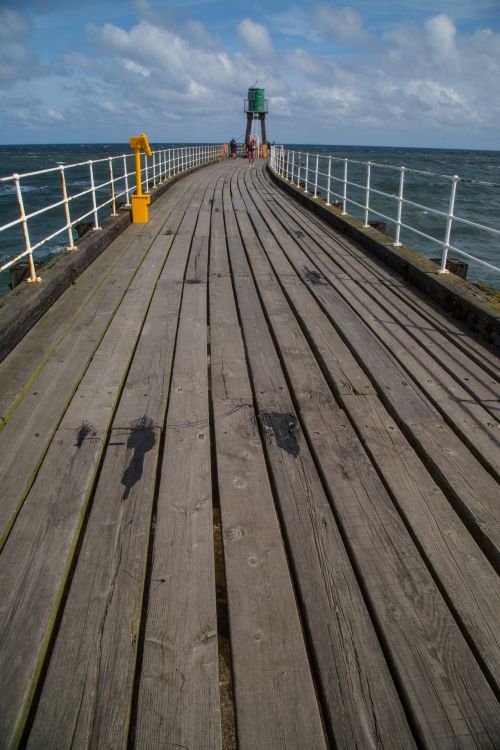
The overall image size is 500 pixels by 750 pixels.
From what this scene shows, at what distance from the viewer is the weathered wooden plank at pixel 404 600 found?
55.9 inches

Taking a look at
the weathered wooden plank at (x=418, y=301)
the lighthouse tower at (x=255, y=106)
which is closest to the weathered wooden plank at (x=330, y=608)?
the weathered wooden plank at (x=418, y=301)

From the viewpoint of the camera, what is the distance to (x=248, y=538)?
6.52 ft

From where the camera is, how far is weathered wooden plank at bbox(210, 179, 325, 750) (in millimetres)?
1388

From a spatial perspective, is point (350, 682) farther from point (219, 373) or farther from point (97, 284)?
point (97, 284)

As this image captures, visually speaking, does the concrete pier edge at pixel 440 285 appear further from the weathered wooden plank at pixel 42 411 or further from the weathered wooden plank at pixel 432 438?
the weathered wooden plank at pixel 42 411

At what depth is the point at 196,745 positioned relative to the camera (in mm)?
1326

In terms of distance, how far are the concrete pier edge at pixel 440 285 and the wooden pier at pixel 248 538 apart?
0.31m

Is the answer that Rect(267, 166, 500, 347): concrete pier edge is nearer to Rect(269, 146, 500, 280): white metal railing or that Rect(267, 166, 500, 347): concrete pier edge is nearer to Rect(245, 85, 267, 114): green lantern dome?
Rect(269, 146, 500, 280): white metal railing

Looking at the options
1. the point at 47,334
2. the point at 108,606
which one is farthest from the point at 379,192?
the point at 108,606

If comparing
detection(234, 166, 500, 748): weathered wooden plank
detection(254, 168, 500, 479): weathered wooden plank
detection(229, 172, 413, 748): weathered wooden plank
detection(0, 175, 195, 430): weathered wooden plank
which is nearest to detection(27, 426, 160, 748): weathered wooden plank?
detection(229, 172, 413, 748): weathered wooden plank

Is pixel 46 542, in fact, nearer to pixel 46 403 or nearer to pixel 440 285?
pixel 46 403

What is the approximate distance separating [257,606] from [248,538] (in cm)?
31

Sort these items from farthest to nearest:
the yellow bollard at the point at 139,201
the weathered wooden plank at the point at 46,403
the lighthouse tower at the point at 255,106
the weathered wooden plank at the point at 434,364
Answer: the lighthouse tower at the point at 255,106 → the yellow bollard at the point at 139,201 → the weathered wooden plank at the point at 434,364 → the weathered wooden plank at the point at 46,403

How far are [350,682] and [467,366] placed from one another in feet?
8.24
